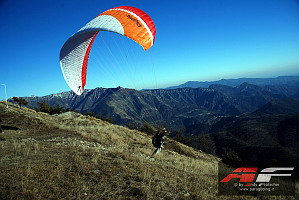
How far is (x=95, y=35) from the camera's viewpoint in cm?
1086

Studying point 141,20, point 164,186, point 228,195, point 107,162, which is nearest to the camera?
point 164,186

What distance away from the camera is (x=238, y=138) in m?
122

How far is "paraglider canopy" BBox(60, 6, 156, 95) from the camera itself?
8.63 metres

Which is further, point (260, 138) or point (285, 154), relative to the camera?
point (260, 138)

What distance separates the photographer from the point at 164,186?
213 inches

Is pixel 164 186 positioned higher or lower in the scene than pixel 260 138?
higher

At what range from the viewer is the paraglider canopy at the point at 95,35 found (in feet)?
28.3

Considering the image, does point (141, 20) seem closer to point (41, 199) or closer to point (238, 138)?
point (41, 199)

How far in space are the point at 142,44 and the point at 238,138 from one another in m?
132

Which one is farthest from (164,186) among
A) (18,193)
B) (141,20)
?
(141,20)

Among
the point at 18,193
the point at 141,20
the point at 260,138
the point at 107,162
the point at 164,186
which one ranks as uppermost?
the point at 141,20

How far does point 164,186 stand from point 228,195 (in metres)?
2.33

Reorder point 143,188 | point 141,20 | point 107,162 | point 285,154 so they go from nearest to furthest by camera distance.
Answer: point 143,188
point 107,162
point 141,20
point 285,154

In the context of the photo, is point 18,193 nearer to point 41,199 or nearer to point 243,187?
point 41,199
